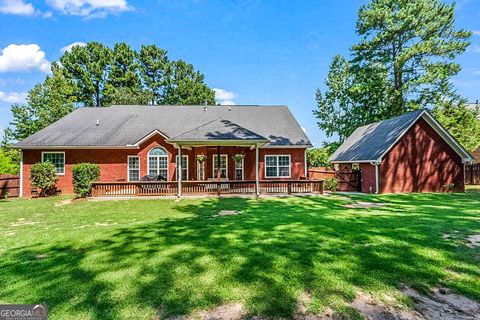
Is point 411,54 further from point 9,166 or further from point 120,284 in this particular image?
point 9,166

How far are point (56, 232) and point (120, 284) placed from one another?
4671mm

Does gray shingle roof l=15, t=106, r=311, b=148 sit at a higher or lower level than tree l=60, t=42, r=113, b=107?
lower

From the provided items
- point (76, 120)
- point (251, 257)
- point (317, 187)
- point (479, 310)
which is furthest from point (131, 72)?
point (479, 310)

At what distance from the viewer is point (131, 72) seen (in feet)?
132

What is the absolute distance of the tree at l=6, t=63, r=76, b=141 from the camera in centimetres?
3138

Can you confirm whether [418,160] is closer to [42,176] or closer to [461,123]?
[461,123]

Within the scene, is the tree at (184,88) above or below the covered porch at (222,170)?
above

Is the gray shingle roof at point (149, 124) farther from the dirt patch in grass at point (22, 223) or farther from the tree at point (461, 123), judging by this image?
the tree at point (461, 123)

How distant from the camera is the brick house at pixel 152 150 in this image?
1823 centimetres

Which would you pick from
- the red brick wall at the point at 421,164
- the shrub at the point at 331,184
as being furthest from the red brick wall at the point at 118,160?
the red brick wall at the point at 421,164

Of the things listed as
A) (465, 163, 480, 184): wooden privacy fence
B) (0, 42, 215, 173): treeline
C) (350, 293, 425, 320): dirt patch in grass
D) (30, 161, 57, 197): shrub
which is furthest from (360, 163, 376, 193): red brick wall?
(0, 42, 215, 173): treeline

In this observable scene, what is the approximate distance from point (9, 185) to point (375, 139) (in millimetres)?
24622

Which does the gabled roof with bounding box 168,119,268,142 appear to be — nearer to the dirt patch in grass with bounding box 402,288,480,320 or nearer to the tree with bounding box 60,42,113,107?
the dirt patch in grass with bounding box 402,288,480,320

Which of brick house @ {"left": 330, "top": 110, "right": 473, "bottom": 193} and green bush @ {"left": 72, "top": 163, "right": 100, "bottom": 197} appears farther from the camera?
brick house @ {"left": 330, "top": 110, "right": 473, "bottom": 193}
